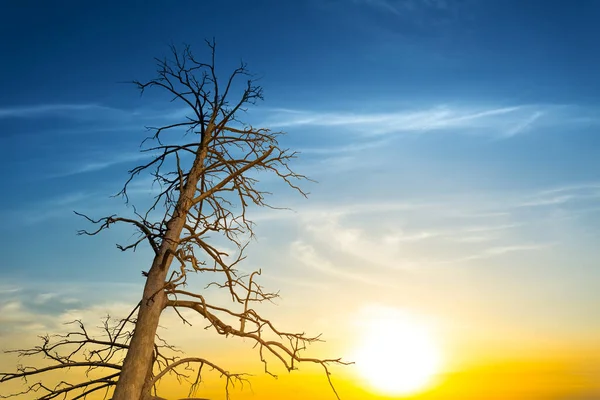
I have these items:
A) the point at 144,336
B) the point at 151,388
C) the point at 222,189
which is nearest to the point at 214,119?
the point at 222,189

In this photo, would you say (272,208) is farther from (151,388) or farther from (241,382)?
(151,388)

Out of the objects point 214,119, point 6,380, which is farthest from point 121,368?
point 214,119

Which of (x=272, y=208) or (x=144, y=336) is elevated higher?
(x=272, y=208)

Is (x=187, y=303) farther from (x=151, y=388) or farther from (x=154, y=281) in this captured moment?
(x=151, y=388)

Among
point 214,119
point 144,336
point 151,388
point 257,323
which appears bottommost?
point 151,388

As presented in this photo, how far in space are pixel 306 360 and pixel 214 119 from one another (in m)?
4.23

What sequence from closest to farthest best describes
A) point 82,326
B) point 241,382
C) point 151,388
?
point 151,388
point 241,382
point 82,326

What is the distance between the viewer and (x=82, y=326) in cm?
899

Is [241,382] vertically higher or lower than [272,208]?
lower

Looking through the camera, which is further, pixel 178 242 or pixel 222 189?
pixel 222 189

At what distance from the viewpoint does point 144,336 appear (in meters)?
7.88

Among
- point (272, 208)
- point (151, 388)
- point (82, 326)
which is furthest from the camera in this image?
point (272, 208)

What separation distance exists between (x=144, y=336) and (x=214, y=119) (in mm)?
3813

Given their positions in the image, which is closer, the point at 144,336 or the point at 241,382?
the point at 144,336
